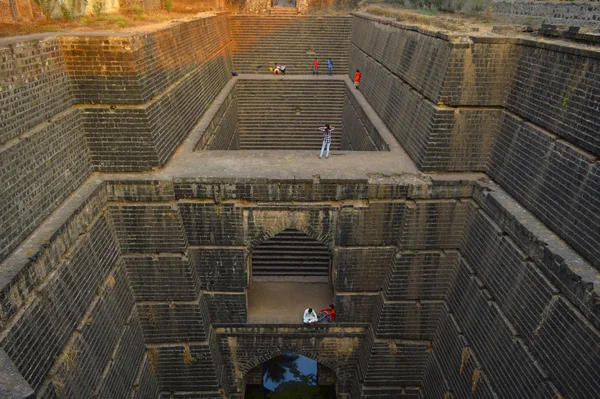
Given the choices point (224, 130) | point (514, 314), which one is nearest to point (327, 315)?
point (514, 314)

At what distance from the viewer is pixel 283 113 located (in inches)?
754

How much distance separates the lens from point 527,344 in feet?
22.3

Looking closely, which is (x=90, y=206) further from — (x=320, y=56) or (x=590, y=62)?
(x=320, y=56)

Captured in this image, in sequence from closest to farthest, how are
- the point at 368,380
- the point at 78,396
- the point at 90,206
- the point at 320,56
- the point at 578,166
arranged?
the point at 578,166 < the point at 78,396 < the point at 90,206 < the point at 368,380 < the point at 320,56

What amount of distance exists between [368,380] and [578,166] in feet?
23.0

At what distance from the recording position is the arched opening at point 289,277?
10852 mm

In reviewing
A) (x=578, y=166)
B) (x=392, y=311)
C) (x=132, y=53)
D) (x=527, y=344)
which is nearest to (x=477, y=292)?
(x=527, y=344)

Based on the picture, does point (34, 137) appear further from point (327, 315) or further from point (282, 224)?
→ point (327, 315)

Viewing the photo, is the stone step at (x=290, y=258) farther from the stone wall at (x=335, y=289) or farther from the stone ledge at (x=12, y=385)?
the stone ledge at (x=12, y=385)

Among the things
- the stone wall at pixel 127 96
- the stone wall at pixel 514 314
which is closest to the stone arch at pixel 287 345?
the stone wall at pixel 514 314

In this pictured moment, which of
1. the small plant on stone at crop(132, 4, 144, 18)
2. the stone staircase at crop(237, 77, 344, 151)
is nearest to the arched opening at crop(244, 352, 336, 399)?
the stone staircase at crop(237, 77, 344, 151)

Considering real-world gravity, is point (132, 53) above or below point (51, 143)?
above

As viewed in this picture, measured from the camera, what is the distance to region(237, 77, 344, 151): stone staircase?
62.6ft

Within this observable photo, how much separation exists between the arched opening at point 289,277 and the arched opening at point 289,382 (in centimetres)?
260
